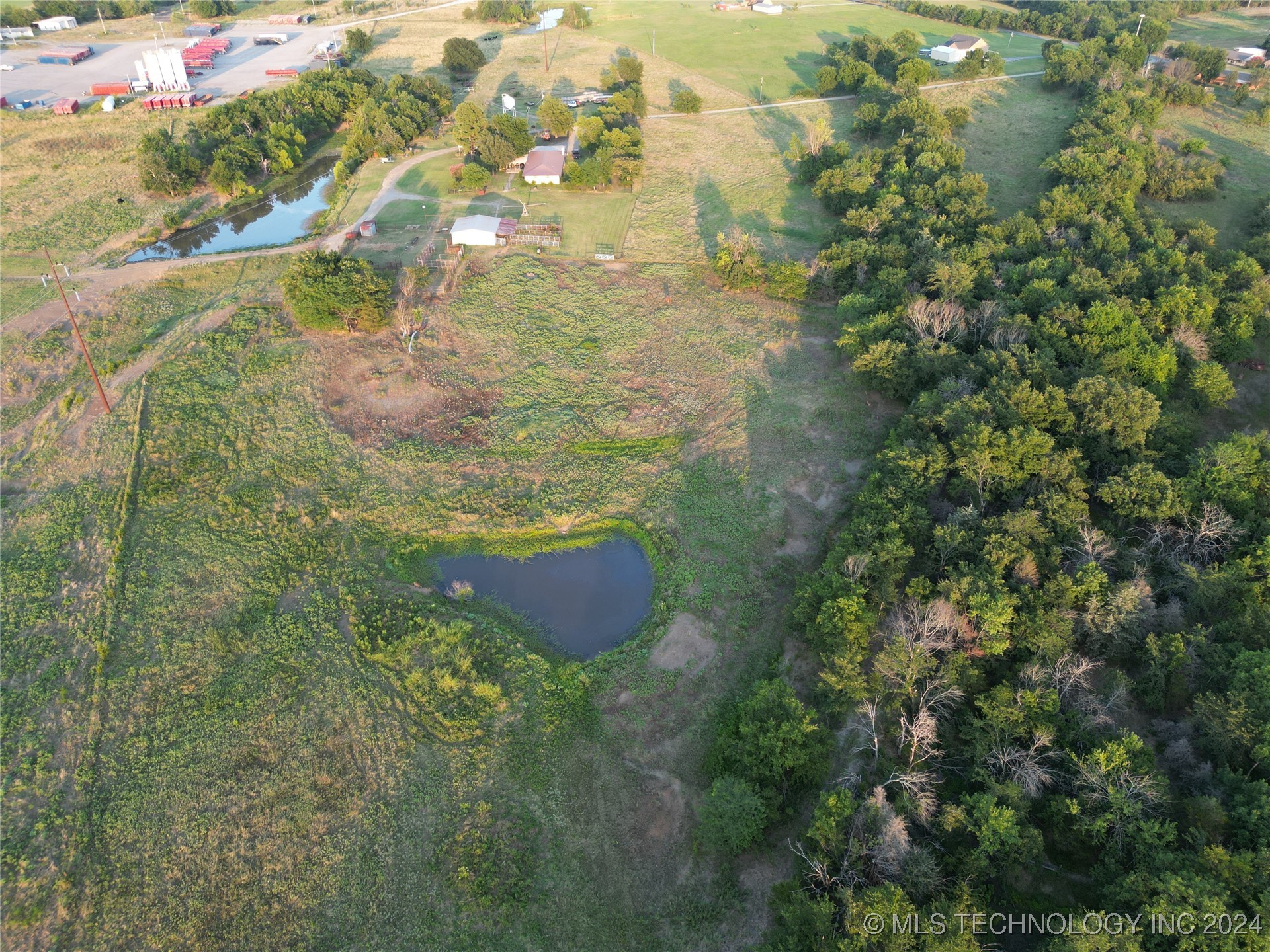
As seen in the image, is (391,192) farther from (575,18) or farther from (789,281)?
(575,18)

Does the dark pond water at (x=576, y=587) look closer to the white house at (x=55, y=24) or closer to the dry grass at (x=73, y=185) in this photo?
the dry grass at (x=73, y=185)

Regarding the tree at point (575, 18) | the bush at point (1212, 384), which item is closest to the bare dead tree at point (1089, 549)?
the bush at point (1212, 384)

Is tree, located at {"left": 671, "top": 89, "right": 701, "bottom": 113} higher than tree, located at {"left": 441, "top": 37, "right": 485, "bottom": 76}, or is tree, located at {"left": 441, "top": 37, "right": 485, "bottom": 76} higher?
tree, located at {"left": 441, "top": 37, "right": 485, "bottom": 76}

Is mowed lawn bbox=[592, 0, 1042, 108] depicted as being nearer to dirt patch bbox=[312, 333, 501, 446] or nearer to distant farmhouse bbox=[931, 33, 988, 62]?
distant farmhouse bbox=[931, 33, 988, 62]

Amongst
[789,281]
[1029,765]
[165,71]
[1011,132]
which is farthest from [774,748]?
[165,71]

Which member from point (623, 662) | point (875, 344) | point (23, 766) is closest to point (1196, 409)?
point (875, 344)

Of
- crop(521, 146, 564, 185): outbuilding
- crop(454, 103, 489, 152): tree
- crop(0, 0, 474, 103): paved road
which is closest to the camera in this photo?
crop(521, 146, 564, 185): outbuilding

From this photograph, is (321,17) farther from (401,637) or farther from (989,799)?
(989,799)

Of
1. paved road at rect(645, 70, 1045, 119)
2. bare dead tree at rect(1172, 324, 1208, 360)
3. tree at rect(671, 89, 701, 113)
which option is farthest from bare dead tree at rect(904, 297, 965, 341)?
paved road at rect(645, 70, 1045, 119)
